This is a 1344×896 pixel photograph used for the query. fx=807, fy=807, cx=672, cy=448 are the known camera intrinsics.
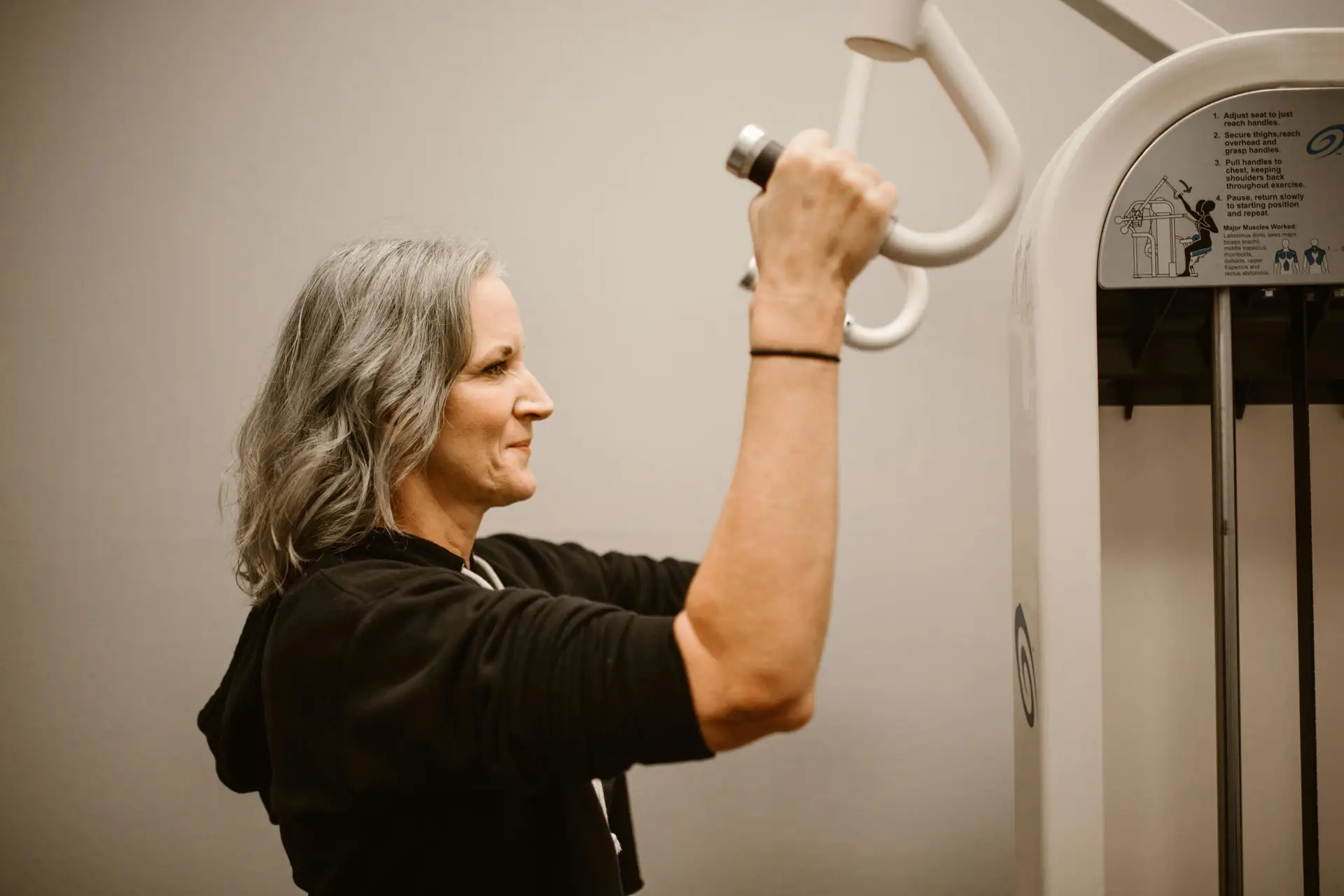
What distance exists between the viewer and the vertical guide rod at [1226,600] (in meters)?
0.80

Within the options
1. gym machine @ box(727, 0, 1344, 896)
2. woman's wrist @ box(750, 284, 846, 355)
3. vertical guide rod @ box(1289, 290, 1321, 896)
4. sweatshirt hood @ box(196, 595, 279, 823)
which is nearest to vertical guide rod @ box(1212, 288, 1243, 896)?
gym machine @ box(727, 0, 1344, 896)

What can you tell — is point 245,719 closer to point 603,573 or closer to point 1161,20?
point 603,573

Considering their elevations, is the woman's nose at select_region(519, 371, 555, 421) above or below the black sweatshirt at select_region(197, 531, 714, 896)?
above

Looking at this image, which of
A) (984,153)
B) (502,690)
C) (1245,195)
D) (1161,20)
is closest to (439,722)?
(502,690)

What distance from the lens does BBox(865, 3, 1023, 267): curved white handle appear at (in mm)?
559

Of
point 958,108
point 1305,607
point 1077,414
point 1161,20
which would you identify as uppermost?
point 1161,20

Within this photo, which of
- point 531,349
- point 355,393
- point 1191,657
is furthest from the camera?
point 531,349

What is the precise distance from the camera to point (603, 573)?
102 centimetres

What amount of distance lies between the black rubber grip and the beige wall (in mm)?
930

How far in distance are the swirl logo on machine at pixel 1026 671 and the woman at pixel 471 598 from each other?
0.39m

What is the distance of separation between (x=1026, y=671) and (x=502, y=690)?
58 centimetres

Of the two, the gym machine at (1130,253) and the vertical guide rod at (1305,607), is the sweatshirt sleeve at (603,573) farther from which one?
the vertical guide rod at (1305,607)

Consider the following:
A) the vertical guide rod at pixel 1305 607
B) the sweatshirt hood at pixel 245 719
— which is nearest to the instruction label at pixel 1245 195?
the vertical guide rod at pixel 1305 607

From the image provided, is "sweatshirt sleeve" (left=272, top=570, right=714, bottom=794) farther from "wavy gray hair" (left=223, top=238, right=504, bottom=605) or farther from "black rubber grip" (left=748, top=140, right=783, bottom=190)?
"black rubber grip" (left=748, top=140, right=783, bottom=190)
